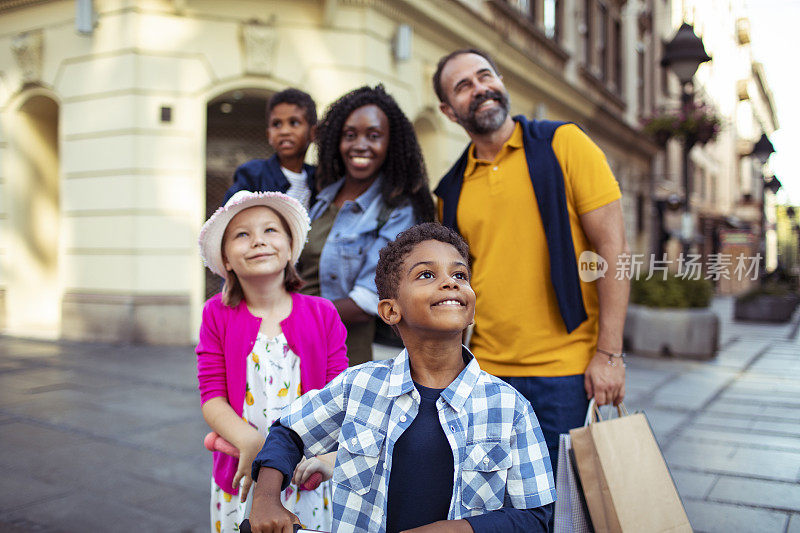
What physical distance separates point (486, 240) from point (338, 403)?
40.5 inches

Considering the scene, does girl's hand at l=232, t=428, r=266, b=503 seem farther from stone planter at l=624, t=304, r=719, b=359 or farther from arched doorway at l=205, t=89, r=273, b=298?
arched doorway at l=205, t=89, r=273, b=298

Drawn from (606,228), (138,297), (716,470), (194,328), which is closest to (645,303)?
(716,470)

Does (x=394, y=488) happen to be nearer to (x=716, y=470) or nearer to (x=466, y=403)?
(x=466, y=403)

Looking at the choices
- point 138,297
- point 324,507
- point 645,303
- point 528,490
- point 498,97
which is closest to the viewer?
point 528,490

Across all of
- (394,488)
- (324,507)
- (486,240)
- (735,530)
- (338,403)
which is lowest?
(735,530)

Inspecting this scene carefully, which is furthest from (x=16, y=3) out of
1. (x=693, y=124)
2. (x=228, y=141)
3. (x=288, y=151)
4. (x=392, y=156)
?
(x=392, y=156)

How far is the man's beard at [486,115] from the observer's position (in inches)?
100

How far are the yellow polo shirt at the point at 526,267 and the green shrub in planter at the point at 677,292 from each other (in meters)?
7.67

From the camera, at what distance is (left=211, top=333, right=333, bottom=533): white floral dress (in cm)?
206

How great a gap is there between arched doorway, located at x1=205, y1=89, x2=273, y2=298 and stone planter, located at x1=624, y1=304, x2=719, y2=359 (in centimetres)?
630

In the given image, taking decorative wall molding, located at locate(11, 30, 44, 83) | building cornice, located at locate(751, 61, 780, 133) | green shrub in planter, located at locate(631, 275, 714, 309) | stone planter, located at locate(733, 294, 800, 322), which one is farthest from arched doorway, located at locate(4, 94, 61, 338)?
building cornice, located at locate(751, 61, 780, 133)

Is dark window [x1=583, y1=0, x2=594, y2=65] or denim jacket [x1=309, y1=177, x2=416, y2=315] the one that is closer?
denim jacket [x1=309, y1=177, x2=416, y2=315]

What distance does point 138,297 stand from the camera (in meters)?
8.91

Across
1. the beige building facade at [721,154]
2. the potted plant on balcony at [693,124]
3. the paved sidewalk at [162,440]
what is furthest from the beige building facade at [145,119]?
the beige building facade at [721,154]
